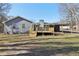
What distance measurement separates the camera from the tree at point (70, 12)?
2834mm

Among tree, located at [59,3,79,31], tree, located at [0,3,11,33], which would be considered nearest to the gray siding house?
tree, located at [0,3,11,33]

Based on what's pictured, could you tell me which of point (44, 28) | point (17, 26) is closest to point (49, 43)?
point (44, 28)

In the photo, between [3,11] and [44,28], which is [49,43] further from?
[3,11]

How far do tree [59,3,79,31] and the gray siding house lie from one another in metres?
0.37

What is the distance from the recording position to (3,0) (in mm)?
2836

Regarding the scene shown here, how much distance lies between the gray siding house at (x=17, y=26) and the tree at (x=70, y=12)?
373 mm

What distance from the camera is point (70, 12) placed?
9.32 feet

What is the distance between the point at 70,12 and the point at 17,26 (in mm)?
601

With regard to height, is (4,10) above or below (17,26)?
above

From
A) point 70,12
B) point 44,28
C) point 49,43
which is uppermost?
point 70,12

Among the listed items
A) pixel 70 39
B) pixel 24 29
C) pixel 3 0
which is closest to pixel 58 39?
pixel 70 39

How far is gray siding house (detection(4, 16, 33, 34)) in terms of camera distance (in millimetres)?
2832

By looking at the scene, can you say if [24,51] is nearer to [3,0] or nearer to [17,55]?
[17,55]

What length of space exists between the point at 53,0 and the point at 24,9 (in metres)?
0.33
